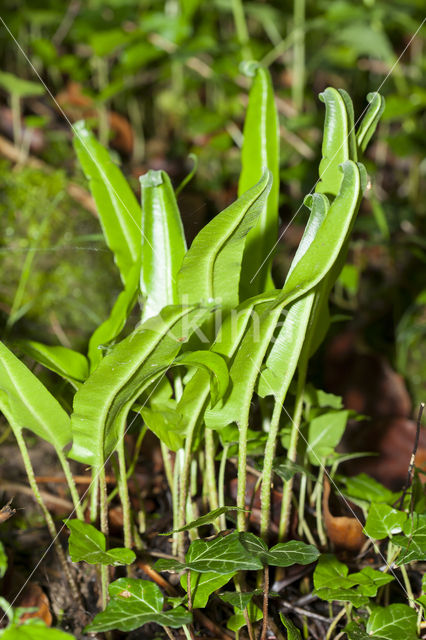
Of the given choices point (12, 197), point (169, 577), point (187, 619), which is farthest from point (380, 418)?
point (12, 197)

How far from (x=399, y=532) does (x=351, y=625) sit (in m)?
0.09

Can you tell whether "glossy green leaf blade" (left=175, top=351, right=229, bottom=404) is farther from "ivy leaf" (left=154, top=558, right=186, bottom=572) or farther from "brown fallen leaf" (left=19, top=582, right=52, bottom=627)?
"brown fallen leaf" (left=19, top=582, right=52, bottom=627)

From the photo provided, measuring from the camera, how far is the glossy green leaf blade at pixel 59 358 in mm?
497

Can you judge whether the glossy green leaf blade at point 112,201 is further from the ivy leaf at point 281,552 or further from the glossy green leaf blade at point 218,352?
the ivy leaf at point 281,552

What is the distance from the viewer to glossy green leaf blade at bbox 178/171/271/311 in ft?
1.40

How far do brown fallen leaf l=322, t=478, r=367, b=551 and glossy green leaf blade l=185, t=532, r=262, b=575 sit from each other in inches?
7.2

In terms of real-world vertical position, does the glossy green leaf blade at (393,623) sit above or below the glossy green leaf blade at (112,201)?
below

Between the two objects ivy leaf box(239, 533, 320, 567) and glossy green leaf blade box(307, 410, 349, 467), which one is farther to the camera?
glossy green leaf blade box(307, 410, 349, 467)

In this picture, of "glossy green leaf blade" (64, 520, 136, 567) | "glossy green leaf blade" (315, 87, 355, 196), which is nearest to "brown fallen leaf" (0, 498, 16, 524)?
"glossy green leaf blade" (64, 520, 136, 567)

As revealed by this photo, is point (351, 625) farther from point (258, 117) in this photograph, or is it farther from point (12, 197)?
point (12, 197)

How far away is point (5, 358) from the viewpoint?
454 millimetres

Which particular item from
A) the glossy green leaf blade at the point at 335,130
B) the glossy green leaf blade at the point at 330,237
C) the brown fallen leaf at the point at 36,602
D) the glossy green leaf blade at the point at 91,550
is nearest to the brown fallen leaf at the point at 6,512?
the glossy green leaf blade at the point at 91,550

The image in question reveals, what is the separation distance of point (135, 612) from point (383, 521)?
23 centimetres

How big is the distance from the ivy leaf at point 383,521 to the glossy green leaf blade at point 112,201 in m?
0.32
